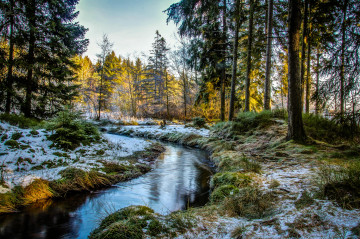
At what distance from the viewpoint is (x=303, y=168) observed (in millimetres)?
4137

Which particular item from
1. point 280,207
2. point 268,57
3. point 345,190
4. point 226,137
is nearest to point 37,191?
point 280,207

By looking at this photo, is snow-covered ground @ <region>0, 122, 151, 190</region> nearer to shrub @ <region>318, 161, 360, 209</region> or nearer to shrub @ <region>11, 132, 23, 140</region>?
shrub @ <region>11, 132, 23, 140</region>

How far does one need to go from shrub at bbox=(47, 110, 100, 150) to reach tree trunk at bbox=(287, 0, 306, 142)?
756 cm

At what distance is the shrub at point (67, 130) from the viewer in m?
6.39

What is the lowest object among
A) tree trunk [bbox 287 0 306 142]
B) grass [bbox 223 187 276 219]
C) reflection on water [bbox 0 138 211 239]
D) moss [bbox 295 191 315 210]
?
reflection on water [bbox 0 138 211 239]

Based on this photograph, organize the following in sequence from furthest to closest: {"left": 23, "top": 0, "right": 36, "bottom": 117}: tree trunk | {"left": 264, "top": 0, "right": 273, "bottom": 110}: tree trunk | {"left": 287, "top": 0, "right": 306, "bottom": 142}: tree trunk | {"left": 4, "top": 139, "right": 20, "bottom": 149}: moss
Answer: {"left": 23, "top": 0, "right": 36, "bottom": 117}: tree trunk < {"left": 264, "top": 0, "right": 273, "bottom": 110}: tree trunk < {"left": 287, "top": 0, "right": 306, "bottom": 142}: tree trunk < {"left": 4, "top": 139, "right": 20, "bottom": 149}: moss

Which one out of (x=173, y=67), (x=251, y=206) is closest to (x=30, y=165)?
(x=251, y=206)

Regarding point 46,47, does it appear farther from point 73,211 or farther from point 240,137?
point 240,137

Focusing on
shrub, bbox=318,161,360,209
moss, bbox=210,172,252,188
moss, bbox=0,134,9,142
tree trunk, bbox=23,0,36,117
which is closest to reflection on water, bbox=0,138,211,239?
moss, bbox=210,172,252,188

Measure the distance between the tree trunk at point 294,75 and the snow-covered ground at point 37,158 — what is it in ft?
21.3

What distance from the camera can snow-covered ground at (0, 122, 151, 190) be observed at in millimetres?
4419

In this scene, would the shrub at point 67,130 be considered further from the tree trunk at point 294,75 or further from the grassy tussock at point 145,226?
the tree trunk at point 294,75

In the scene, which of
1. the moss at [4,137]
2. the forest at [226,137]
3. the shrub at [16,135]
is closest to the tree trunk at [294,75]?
the forest at [226,137]

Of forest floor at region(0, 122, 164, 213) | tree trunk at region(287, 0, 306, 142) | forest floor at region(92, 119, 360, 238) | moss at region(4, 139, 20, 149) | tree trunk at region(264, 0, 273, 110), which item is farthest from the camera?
tree trunk at region(264, 0, 273, 110)
